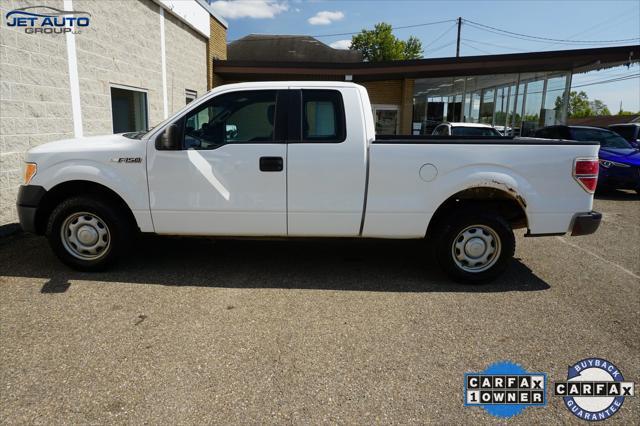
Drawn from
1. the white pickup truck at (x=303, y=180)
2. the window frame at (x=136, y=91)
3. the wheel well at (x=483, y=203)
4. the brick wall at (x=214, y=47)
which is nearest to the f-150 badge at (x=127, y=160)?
the white pickup truck at (x=303, y=180)

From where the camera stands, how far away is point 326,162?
14.5 feet

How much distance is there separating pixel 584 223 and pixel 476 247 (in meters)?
1.09

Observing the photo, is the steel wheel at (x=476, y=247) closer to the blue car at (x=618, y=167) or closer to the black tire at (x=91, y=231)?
the black tire at (x=91, y=231)

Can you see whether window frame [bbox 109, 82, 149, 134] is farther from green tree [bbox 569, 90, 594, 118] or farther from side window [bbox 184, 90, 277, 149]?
green tree [bbox 569, 90, 594, 118]

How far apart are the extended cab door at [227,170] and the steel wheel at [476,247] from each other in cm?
186

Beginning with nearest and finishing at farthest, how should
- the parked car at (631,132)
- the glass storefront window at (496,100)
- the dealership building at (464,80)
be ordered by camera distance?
the parked car at (631,132) → the dealership building at (464,80) → the glass storefront window at (496,100)

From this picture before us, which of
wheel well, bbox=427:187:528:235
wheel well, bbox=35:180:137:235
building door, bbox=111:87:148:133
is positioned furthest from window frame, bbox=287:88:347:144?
building door, bbox=111:87:148:133

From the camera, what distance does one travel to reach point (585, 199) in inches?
177

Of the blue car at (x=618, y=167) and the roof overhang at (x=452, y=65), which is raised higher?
the roof overhang at (x=452, y=65)

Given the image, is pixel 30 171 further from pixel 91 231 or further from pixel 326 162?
pixel 326 162

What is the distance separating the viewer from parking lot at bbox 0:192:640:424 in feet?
8.85

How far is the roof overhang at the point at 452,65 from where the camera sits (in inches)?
579

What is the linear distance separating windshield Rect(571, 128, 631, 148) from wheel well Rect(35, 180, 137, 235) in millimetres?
11237

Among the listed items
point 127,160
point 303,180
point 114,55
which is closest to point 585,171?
point 303,180
